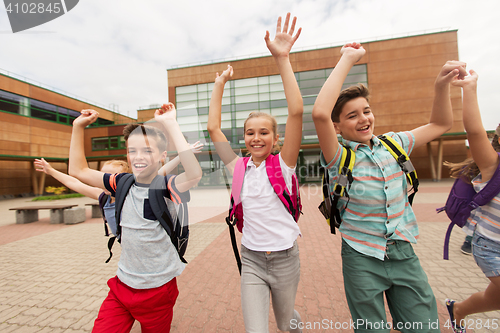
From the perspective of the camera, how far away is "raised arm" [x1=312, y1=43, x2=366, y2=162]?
142 centimetres

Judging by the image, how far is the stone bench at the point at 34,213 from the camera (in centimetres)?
861

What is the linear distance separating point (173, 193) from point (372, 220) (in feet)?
4.74

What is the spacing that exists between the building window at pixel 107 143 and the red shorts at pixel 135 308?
2647cm

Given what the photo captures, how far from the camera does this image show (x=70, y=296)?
3225 millimetres

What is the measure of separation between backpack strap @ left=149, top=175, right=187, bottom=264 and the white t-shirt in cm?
57

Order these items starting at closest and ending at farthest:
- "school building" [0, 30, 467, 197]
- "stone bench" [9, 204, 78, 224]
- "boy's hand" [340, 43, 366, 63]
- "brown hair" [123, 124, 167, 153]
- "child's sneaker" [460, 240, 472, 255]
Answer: "boy's hand" [340, 43, 366, 63], "brown hair" [123, 124, 167, 153], "child's sneaker" [460, 240, 472, 255], "stone bench" [9, 204, 78, 224], "school building" [0, 30, 467, 197]

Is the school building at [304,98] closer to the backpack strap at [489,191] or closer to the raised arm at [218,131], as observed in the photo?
the raised arm at [218,131]


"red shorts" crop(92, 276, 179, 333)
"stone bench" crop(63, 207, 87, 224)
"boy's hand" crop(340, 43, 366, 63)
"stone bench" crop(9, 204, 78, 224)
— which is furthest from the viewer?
"stone bench" crop(9, 204, 78, 224)

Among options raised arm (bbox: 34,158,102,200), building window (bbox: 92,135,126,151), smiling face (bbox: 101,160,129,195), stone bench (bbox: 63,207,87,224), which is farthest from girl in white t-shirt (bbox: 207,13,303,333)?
building window (bbox: 92,135,126,151)

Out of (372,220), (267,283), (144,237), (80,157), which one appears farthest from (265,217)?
(80,157)

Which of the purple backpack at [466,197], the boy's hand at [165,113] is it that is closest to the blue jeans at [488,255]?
the purple backpack at [466,197]

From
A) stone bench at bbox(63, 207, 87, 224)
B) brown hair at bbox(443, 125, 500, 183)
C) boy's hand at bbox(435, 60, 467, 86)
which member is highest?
boy's hand at bbox(435, 60, 467, 86)

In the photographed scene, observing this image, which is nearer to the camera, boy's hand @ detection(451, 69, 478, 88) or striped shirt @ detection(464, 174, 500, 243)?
boy's hand @ detection(451, 69, 478, 88)

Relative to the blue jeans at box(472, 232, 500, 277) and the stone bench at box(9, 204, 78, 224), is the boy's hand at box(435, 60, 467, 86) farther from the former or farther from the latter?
the stone bench at box(9, 204, 78, 224)
